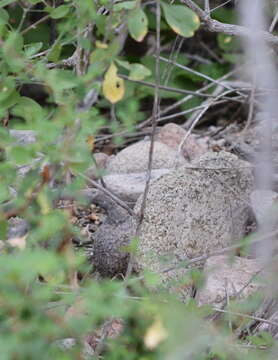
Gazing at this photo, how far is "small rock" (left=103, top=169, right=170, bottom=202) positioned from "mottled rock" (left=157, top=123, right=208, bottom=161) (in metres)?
0.42

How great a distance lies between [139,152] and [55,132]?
2.21 m

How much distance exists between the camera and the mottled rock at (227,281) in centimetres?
233

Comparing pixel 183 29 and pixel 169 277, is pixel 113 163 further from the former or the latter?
pixel 183 29

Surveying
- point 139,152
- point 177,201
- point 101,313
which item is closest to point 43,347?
point 101,313

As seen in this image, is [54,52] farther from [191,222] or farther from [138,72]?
[191,222]

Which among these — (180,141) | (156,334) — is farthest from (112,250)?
(156,334)

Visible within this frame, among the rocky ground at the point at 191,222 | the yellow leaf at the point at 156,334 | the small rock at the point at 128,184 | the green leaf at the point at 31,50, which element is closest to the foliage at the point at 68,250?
the yellow leaf at the point at 156,334

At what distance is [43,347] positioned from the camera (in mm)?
1125

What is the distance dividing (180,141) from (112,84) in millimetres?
2266

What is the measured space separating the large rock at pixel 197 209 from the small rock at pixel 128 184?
0.31m

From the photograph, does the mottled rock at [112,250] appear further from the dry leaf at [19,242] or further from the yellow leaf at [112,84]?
the dry leaf at [19,242]

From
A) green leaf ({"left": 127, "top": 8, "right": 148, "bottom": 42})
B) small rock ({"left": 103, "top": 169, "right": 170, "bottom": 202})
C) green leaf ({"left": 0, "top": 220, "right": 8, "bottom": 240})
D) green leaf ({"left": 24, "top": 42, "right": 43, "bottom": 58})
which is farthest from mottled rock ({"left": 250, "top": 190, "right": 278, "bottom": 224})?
green leaf ({"left": 127, "top": 8, "right": 148, "bottom": 42})

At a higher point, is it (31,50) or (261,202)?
(31,50)

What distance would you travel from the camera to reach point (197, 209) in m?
2.71
